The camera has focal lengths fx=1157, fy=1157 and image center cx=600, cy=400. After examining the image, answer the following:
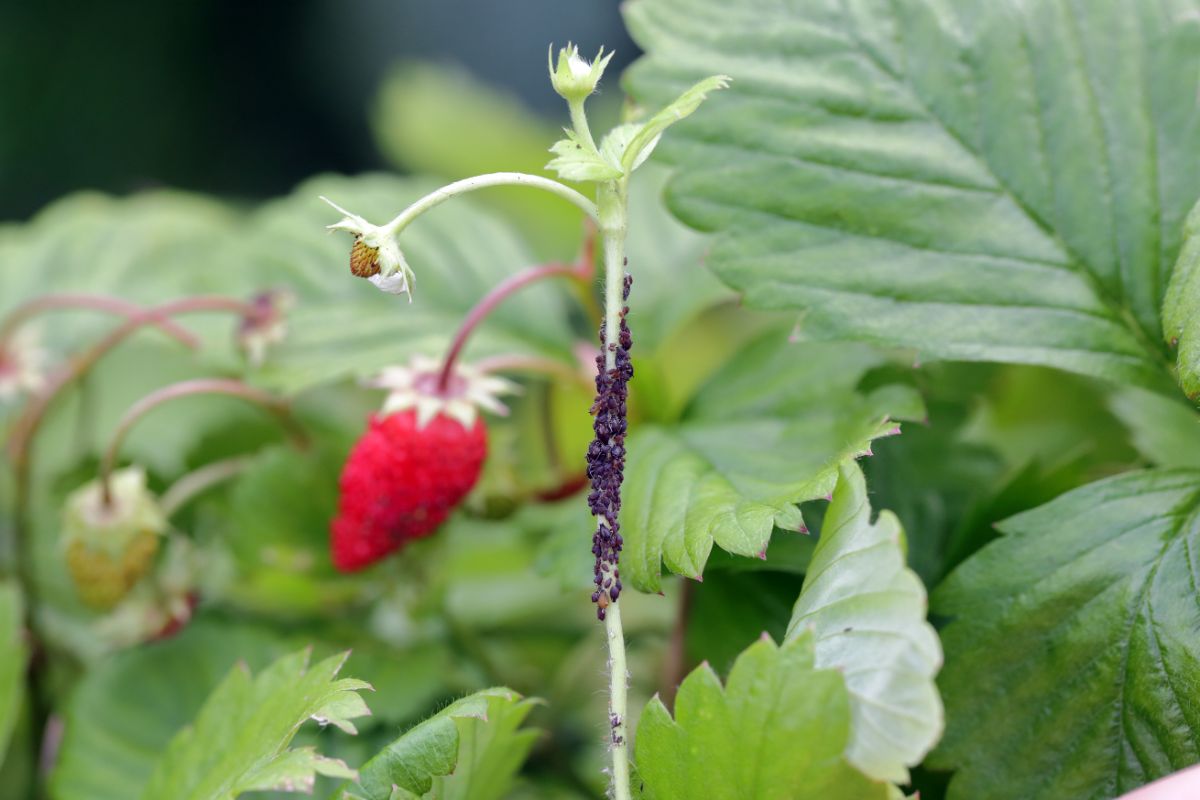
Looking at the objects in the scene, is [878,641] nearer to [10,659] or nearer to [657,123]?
[657,123]

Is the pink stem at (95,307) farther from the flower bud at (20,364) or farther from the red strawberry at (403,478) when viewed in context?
the red strawberry at (403,478)

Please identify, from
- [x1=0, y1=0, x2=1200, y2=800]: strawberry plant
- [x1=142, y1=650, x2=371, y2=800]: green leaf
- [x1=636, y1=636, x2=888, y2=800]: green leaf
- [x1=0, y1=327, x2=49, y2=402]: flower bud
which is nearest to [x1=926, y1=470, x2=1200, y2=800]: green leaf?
[x1=0, y1=0, x2=1200, y2=800]: strawberry plant

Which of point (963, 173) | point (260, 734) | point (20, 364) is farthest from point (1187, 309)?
point (20, 364)

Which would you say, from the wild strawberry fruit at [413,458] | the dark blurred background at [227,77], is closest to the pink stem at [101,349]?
the wild strawberry fruit at [413,458]

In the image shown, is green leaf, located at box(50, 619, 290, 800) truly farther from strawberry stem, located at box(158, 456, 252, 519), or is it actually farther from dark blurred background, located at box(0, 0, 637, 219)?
dark blurred background, located at box(0, 0, 637, 219)

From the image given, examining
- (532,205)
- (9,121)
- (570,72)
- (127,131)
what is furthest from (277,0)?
(570,72)
